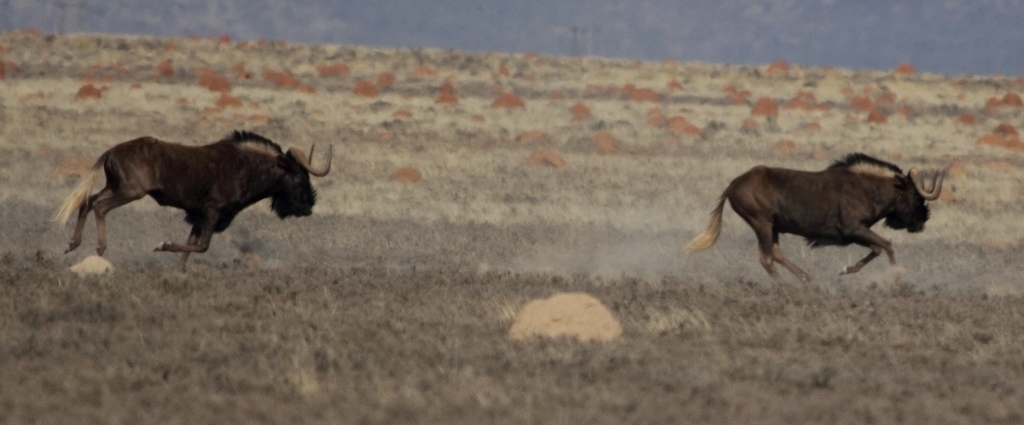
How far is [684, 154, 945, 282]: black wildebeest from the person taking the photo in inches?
549

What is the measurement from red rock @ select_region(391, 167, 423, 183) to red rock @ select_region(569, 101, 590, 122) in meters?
11.3

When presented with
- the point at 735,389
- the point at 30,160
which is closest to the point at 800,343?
the point at 735,389

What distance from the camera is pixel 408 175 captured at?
2347cm

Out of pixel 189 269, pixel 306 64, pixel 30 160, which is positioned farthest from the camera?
pixel 306 64

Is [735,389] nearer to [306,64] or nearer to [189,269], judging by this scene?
[189,269]

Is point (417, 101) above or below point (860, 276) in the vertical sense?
above

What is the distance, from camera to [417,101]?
123 ft

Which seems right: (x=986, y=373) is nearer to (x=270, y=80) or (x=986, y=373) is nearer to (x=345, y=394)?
(x=345, y=394)

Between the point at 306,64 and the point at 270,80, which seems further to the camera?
the point at 306,64

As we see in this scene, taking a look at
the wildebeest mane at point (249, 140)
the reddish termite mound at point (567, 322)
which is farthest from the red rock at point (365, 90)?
the reddish termite mound at point (567, 322)

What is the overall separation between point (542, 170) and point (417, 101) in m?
13.1

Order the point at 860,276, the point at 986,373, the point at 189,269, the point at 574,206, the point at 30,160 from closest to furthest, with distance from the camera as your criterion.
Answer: the point at 986,373 < the point at 189,269 < the point at 860,276 < the point at 574,206 < the point at 30,160

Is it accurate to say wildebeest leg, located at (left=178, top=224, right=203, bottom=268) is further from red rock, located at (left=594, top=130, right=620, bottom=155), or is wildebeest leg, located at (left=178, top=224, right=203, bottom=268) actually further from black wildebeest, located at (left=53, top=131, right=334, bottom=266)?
red rock, located at (left=594, top=130, right=620, bottom=155)

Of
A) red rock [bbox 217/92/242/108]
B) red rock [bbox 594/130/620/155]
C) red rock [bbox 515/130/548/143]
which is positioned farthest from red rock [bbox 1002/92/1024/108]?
red rock [bbox 217/92/242/108]
